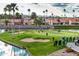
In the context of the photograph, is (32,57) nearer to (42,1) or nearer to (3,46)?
(3,46)

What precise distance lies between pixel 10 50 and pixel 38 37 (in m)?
0.28

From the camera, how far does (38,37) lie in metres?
1.95

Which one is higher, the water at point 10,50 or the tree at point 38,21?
the tree at point 38,21

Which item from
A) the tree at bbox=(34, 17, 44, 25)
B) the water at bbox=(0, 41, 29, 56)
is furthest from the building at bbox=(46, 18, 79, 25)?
the water at bbox=(0, 41, 29, 56)

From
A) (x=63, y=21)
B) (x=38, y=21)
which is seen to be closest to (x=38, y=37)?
(x=38, y=21)

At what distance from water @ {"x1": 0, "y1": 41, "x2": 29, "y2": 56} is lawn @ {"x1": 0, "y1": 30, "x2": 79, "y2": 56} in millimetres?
41

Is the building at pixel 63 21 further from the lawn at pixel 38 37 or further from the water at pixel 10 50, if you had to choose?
the water at pixel 10 50

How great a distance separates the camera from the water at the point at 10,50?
75.5 inches

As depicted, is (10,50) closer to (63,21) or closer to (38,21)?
(38,21)

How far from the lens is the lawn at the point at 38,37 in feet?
6.31

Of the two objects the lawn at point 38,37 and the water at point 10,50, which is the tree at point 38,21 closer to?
the lawn at point 38,37

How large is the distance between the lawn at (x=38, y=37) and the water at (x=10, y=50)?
0.04 meters

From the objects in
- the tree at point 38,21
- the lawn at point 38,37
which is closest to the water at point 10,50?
the lawn at point 38,37

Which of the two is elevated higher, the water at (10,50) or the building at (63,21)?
the building at (63,21)
